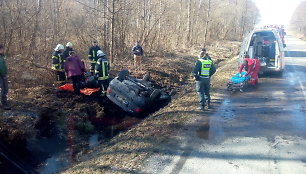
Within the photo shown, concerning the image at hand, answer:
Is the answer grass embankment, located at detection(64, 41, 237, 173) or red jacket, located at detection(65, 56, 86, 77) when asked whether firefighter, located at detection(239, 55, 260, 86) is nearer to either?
grass embankment, located at detection(64, 41, 237, 173)

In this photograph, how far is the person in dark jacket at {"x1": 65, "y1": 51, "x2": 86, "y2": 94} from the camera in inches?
349

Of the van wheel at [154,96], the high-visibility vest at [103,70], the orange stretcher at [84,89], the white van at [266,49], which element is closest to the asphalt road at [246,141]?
the van wheel at [154,96]

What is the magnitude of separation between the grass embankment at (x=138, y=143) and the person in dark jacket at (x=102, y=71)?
2367 mm

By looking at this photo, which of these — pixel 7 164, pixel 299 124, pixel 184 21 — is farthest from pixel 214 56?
pixel 7 164

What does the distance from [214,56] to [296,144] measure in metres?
14.8

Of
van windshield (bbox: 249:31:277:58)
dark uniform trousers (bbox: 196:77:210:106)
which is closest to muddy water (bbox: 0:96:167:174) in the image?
dark uniform trousers (bbox: 196:77:210:106)

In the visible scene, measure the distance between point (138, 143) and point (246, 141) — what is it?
7.54 feet

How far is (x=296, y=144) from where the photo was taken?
543 cm

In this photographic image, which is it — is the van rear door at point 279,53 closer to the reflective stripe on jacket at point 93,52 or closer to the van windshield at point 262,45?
the van windshield at point 262,45

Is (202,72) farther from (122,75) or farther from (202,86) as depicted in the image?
(122,75)

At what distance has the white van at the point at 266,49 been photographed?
11.5m

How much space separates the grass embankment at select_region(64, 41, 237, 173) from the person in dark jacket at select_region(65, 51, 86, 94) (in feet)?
10.5

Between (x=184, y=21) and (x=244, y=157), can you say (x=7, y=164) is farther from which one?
(x=184, y=21)

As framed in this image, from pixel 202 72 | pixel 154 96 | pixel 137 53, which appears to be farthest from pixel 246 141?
pixel 137 53
